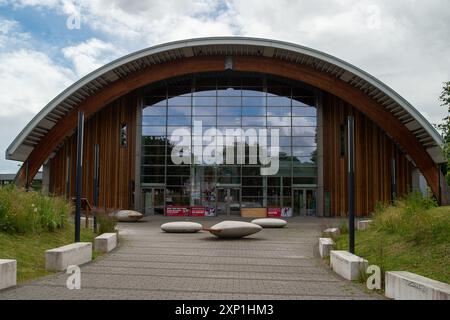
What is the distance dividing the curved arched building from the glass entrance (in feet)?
0.24

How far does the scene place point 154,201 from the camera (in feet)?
117

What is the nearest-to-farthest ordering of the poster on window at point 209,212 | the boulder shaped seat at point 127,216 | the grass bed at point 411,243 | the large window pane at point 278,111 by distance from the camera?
the grass bed at point 411,243 → the boulder shaped seat at point 127,216 → the poster on window at point 209,212 → the large window pane at point 278,111

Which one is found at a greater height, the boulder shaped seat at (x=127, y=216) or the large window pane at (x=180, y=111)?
the large window pane at (x=180, y=111)

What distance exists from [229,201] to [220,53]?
420 inches

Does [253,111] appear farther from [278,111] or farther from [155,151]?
[155,151]

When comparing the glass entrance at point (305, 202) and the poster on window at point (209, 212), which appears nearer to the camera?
the poster on window at point (209, 212)

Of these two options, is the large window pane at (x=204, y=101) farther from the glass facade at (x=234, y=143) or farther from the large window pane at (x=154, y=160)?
the large window pane at (x=154, y=160)

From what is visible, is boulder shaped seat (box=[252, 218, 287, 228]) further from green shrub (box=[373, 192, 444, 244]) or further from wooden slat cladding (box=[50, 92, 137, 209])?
wooden slat cladding (box=[50, 92, 137, 209])

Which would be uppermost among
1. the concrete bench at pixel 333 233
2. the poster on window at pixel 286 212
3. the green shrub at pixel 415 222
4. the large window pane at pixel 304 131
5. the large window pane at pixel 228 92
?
the large window pane at pixel 228 92

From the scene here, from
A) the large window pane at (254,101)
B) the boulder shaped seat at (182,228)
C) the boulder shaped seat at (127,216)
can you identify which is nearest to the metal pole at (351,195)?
the boulder shaped seat at (182,228)

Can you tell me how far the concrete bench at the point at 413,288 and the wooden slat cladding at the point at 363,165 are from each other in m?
27.6

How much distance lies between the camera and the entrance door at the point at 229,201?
116ft
